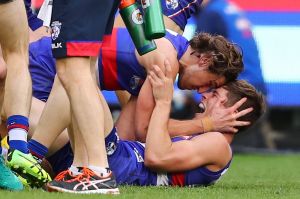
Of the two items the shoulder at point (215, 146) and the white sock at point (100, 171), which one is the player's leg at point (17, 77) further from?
→ the shoulder at point (215, 146)

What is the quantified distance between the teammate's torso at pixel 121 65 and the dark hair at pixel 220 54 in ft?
0.39

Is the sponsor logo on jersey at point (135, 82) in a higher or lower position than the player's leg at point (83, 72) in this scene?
lower

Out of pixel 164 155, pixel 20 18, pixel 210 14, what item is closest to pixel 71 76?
pixel 20 18

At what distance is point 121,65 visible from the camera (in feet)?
21.6

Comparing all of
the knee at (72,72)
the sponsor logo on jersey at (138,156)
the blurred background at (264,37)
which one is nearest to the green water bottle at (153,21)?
the knee at (72,72)

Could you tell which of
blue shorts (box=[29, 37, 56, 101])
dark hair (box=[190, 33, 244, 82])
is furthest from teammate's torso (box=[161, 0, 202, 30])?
dark hair (box=[190, 33, 244, 82])

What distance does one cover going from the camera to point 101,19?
5.23 m

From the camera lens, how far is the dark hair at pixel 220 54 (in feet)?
20.7

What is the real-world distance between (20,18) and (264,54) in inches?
249

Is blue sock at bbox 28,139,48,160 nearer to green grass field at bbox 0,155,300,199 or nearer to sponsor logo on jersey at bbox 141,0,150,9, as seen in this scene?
green grass field at bbox 0,155,300,199

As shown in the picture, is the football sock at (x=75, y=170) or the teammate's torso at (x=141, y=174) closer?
the football sock at (x=75, y=170)

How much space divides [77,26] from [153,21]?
0.46 meters

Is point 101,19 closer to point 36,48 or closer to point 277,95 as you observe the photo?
point 36,48

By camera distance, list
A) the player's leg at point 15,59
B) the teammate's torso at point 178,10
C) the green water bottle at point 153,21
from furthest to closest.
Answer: the teammate's torso at point 178,10 → the player's leg at point 15,59 → the green water bottle at point 153,21
